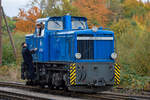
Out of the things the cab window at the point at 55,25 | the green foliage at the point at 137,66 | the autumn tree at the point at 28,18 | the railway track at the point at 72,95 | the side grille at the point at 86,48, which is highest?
the autumn tree at the point at 28,18

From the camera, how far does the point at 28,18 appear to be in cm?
3903

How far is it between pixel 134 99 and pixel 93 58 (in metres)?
2.45

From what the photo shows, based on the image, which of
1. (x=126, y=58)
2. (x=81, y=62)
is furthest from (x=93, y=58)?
(x=126, y=58)

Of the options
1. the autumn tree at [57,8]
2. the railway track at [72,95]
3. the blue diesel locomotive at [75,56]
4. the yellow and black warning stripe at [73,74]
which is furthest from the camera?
the autumn tree at [57,8]

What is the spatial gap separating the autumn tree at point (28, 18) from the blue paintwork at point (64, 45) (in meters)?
23.0

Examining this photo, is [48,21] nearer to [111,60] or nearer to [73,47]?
[73,47]

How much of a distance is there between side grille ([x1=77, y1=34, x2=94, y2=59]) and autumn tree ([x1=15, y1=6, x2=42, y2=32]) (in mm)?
24826

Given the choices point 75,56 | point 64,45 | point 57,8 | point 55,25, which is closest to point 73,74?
point 75,56

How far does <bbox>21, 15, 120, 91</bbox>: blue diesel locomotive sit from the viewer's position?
39.1 ft

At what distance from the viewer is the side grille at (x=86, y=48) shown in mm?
12234

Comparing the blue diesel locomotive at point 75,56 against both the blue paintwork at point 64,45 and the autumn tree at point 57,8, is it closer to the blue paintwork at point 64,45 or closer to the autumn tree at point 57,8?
the blue paintwork at point 64,45

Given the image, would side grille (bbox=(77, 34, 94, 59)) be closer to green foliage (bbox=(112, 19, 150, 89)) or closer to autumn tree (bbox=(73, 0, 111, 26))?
green foliage (bbox=(112, 19, 150, 89))

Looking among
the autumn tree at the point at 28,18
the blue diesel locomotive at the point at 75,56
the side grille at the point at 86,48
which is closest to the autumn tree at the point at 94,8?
the autumn tree at the point at 28,18

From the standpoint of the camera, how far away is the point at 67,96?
12.4 meters
